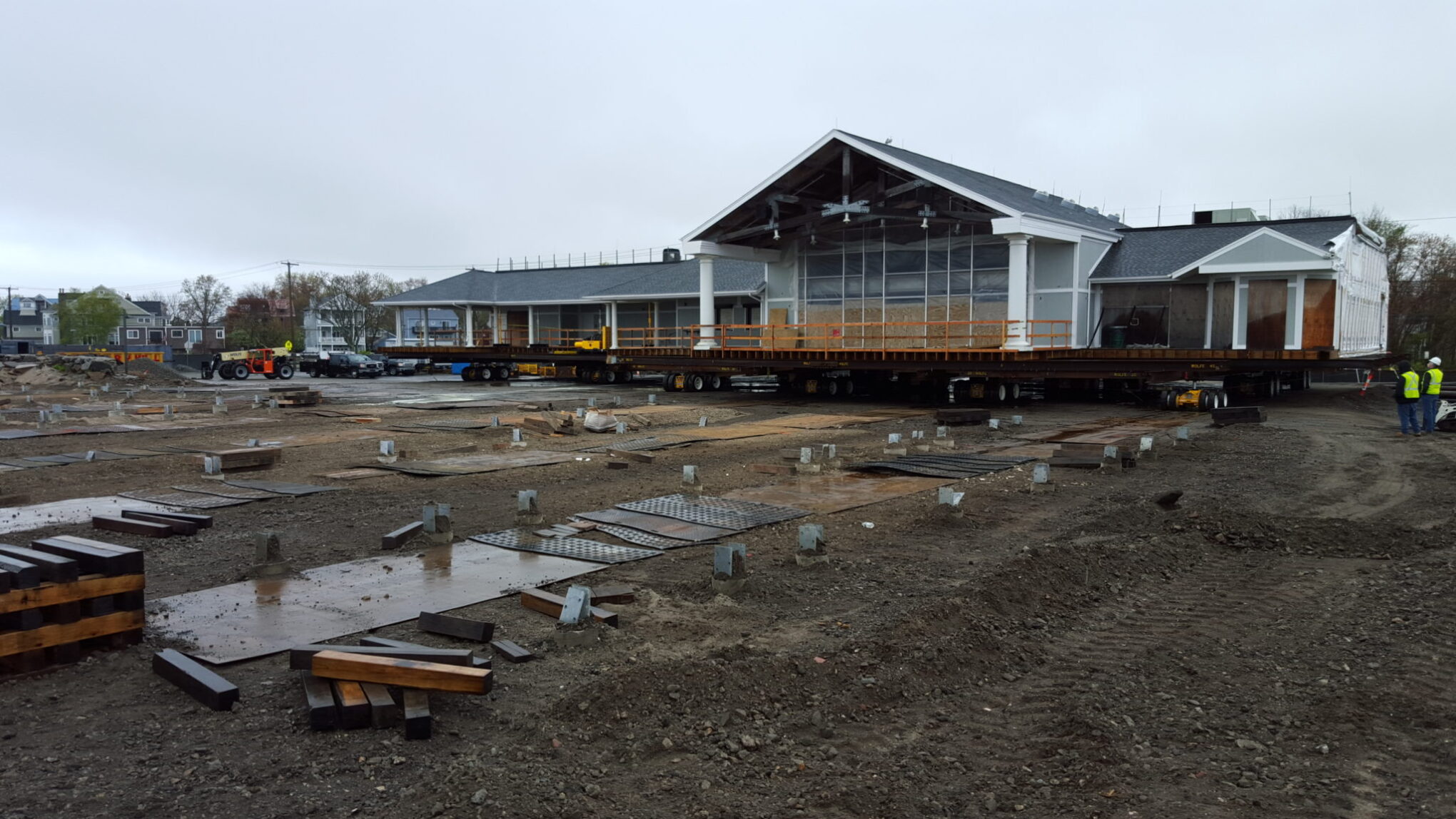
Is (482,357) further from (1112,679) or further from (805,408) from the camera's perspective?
(1112,679)

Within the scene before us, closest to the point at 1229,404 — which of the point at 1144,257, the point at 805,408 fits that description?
the point at 1144,257

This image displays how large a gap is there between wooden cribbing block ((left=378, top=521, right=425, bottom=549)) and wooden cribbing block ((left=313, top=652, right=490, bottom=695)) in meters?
3.99

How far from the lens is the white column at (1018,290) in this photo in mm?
28984

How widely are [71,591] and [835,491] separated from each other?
8.52 m

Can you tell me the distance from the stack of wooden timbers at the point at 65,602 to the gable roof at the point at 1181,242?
3025cm

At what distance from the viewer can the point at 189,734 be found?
4.97m

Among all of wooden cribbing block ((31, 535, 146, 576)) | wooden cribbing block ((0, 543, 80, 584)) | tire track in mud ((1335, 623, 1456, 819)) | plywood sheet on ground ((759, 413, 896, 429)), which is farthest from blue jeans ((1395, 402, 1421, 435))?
wooden cribbing block ((0, 543, 80, 584))

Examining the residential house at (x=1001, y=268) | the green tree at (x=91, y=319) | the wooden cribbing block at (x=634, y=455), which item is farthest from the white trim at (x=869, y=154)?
the green tree at (x=91, y=319)

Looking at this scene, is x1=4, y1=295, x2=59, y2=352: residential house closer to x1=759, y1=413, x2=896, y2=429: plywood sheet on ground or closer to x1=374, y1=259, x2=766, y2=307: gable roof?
x1=374, y1=259, x2=766, y2=307: gable roof

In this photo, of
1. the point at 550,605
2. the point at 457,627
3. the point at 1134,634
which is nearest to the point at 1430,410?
the point at 1134,634

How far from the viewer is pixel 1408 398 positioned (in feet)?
62.6

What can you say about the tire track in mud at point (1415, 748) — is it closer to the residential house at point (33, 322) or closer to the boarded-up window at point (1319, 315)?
the boarded-up window at point (1319, 315)

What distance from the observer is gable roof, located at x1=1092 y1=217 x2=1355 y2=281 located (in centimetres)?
3061

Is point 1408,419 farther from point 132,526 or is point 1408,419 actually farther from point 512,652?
point 132,526
